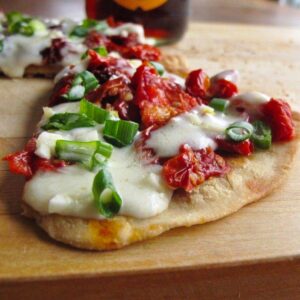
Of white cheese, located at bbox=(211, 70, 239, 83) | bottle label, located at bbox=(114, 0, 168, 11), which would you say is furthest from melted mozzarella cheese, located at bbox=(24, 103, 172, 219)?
bottle label, located at bbox=(114, 0, 168, 11)

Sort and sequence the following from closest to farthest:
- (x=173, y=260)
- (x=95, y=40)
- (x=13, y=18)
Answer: (x=173, y=260)
(x=95, y=40)
(x=13, y=18)

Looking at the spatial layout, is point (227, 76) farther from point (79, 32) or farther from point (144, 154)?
point (79, 32)

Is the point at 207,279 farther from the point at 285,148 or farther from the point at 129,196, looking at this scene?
the point at 285,148

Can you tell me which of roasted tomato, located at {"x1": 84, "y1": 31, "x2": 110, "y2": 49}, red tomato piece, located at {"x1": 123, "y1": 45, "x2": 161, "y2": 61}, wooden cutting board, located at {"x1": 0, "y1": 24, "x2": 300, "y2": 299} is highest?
roasted tomato, located at {"x1": 84, "y1": 31, "x2": 110, "y2": 49}

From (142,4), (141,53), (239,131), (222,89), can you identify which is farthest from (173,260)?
(142,4)

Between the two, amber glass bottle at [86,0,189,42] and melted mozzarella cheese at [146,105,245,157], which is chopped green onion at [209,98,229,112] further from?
amber glass bottle at [86,0,189,42]
